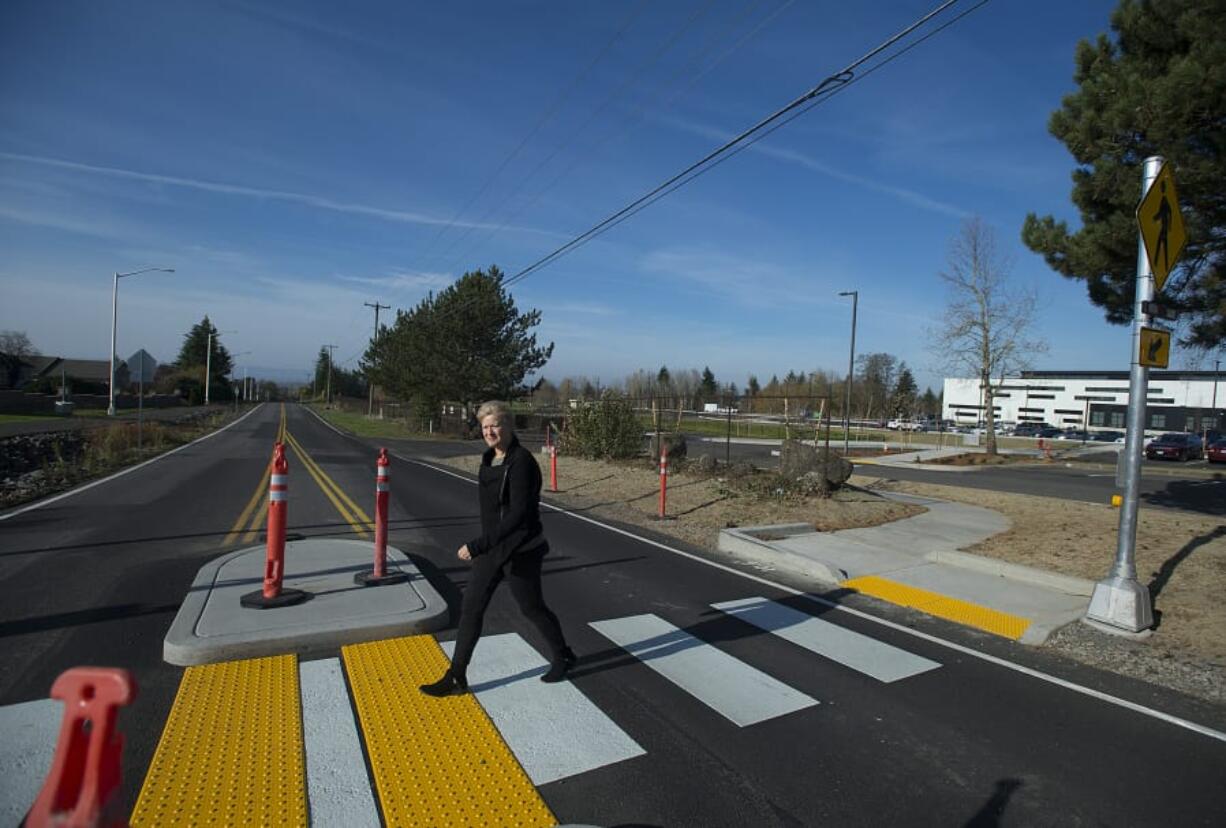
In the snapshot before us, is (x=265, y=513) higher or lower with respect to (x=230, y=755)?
lower

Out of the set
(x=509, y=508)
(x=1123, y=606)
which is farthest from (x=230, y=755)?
(x=1123, y=606)

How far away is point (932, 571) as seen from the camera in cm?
847

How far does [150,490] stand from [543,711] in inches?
506

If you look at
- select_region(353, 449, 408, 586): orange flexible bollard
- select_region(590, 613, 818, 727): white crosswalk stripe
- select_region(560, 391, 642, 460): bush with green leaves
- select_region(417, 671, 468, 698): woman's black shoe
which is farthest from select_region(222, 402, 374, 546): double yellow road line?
select_region(560, 391, 642, 460): bush with green leaves

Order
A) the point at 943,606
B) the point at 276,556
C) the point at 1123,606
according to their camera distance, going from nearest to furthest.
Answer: the point at 276,556
the point at 1123,606
the point at 943,606

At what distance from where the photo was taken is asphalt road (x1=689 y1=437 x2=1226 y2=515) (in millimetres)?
17828

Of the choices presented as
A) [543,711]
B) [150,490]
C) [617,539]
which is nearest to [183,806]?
[543,711]

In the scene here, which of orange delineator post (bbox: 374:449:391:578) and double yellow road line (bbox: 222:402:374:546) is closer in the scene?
orange delineator post (bbox: 374:449:391:578)

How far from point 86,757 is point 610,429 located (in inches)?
797

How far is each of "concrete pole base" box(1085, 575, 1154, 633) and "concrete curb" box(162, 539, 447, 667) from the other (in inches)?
240

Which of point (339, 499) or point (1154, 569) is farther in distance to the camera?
point (339, 499)

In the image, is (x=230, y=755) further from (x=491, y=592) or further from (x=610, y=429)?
(x=610, y=429)

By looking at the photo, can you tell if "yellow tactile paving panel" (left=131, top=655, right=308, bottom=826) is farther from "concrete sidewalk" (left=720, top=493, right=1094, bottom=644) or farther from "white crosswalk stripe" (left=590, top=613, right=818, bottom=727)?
"concrete sidewalk" (left=720, top=493, right=1094, bottom=644)

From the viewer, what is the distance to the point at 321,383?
146 m
